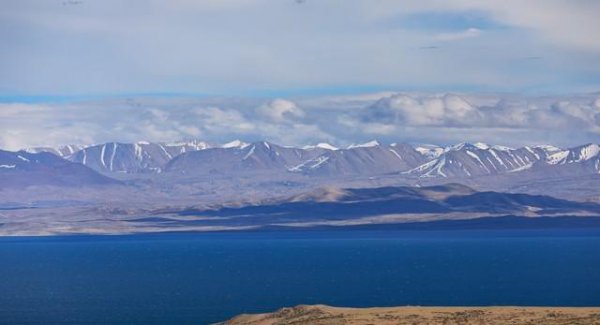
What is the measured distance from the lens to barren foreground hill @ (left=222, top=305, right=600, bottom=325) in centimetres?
6444

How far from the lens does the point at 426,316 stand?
6831 centimetres

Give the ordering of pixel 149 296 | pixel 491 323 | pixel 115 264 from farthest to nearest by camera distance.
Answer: pixel 115 264 → pixel 149 296 → pixel 491 323

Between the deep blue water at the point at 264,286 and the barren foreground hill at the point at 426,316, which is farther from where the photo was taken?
the deep blue water at the point at 264,286

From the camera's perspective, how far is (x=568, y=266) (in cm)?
16412

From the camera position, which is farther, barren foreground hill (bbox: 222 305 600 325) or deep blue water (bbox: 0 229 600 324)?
deep blue water (bbox: 0 229 600 324)

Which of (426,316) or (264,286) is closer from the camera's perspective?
(426,316)

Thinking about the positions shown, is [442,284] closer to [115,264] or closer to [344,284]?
[344,284]

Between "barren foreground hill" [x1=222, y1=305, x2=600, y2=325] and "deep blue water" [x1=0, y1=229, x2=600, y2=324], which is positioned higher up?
"barren foreground hill" [x1=222, y1=305, x2=600, y2=325]

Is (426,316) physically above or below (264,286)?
above

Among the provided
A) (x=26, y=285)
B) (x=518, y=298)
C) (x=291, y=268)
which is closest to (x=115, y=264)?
(x=291, y=268)

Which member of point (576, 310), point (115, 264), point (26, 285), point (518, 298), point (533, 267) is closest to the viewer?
point (576, 310)

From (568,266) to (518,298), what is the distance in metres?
59.0

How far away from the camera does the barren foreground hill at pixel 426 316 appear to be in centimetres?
6444

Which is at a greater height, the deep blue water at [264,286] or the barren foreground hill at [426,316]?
the barren foreground hill at [426,316]
